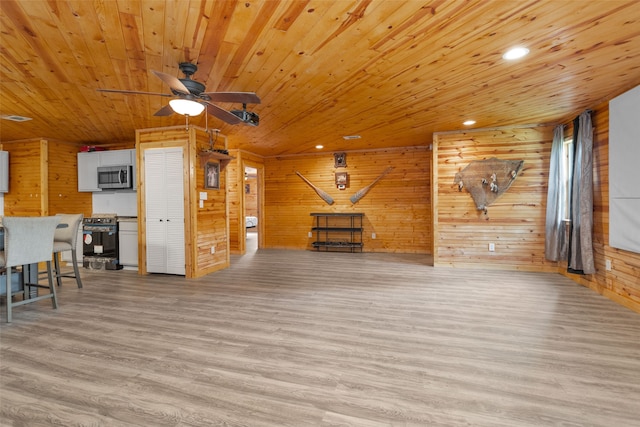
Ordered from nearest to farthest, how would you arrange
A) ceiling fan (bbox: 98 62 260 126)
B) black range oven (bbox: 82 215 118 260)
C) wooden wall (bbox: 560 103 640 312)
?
ceiling fan (bbox: 98 62 260 126) < wooden wall (bbox: 560 103 640 312) < black range oven (bbox: 82 215 118 260)

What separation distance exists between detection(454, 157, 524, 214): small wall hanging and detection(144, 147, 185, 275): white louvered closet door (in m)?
4.68

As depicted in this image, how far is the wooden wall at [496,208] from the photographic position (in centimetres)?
516

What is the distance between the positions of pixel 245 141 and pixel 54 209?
398 centimetres

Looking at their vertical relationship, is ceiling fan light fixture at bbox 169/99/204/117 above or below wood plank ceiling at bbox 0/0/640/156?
below

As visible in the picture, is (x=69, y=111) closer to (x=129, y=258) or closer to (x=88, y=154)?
(x=88, y=154)

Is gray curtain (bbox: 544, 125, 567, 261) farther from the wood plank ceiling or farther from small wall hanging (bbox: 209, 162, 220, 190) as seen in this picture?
small wall hanging (bbox: 209, 162, 220, 190)

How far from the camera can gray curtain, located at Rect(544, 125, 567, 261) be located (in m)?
4.71

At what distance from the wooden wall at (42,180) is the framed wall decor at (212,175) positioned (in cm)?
310

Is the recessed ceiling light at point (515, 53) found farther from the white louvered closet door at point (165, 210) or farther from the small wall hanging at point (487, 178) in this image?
the white louvered closet door at point (165, 210)

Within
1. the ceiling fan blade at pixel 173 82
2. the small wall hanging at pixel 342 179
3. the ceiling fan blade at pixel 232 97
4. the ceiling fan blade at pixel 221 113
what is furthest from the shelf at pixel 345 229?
the ceiling fan blade at pixel 173 82

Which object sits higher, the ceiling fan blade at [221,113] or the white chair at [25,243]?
the ceiling fan blade at [221,113]

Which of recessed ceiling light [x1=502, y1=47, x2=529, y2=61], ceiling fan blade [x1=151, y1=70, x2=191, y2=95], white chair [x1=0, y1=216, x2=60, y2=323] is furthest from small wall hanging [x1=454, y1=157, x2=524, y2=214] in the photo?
white chair [x1=0, y1=216, x2=60, y2=323]

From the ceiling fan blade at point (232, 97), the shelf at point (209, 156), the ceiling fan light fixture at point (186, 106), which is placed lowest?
the shelf at point (209, 156)

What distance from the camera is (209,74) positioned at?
296 cm
